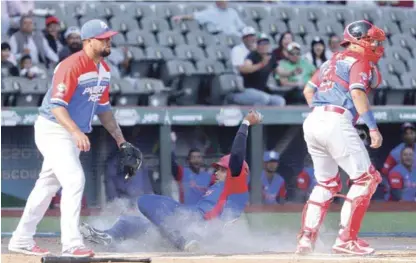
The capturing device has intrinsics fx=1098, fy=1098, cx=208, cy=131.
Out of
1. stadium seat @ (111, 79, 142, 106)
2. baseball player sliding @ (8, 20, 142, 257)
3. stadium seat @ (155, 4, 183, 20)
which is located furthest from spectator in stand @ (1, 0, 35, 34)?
baseball player sliding @ (8, 20, 142, 257)

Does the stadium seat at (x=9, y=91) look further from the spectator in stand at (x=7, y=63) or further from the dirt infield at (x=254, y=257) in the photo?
the dirt infield at (x=254, y=257)

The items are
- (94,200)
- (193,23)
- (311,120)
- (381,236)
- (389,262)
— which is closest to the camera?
(389,262)

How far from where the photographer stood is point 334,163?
25.7 feet

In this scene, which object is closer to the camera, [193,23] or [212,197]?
[212,197]

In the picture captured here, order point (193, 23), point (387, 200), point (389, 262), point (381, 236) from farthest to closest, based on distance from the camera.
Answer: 1. point (193, 23)
2. point (387, 200)
3. point (381, 236)
4. point (389, 262)

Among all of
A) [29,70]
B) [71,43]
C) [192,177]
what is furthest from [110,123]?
[71,43]

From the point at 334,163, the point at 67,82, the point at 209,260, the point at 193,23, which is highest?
the point at 193,23

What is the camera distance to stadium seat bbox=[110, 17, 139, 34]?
47.3ft

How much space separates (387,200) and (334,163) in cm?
514

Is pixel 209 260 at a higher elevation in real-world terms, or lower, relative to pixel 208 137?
lower

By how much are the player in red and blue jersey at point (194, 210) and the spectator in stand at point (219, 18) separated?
644cm

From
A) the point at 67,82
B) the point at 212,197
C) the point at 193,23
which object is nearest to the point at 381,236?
the point at 212,197

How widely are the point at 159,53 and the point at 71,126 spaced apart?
668 cm

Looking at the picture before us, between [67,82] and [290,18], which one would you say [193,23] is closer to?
[290,18]
